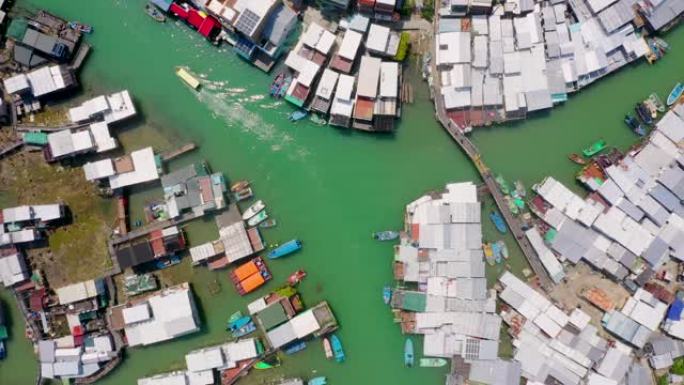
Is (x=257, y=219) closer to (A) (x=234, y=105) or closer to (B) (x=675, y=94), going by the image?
(A) (x=234, y=105)

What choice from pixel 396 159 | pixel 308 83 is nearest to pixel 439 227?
pixel 396 159

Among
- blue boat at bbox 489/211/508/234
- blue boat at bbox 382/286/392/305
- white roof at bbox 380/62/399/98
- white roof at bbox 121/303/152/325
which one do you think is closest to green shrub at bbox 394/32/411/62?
white roof at bbox 380/62/399/98

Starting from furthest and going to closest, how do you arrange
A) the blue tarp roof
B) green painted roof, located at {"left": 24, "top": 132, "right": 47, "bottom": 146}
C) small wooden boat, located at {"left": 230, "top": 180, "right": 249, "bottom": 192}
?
small wooden boat, located at {"left": 230, "top": 180, "right": 249, "bottom": 192}, green painted roof, located at {"left": 24, "top": 132, "right": 47, "bottom": 146}, the blue tarp roof

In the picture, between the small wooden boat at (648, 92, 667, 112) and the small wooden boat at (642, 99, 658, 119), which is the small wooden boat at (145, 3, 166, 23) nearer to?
the small wooden boat at (642, 99, 658, 119)

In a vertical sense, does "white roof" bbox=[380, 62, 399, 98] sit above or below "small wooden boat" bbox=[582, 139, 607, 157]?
below

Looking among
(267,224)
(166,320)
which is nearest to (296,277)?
(267,224)
